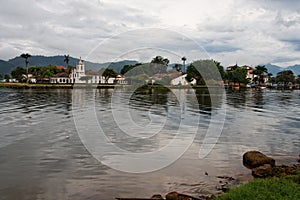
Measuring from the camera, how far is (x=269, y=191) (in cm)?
1084

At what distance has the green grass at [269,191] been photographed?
33.7 ft

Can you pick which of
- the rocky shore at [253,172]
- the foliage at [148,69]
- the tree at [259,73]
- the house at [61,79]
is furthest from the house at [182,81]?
the rocky shore at [253,172]

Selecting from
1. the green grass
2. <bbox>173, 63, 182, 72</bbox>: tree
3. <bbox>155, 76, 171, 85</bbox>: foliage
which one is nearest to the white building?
<bbox>155, 76, 171, 85</bbox>: foliage

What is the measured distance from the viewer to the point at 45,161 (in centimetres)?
1716

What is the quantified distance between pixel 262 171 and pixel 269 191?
14.6ft

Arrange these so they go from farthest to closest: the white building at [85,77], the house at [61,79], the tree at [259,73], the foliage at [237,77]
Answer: the tree at [259,73], the house at [61,79], the foliage at [237,77], the white building at [85,77]

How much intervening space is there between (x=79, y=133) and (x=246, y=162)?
44.2 ft

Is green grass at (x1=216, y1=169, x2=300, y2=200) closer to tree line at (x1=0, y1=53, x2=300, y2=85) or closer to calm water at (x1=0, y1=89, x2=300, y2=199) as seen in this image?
calm water at (x1=0, y1=89, x2=300, y2=199)

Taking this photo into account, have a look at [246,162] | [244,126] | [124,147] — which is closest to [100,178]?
[124,147]

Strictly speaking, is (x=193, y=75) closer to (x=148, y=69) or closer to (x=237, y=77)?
(x=148, y=69)

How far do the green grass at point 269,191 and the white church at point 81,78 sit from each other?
150 metres

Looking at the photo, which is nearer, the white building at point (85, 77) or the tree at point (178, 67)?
the white building at point (85, 77)

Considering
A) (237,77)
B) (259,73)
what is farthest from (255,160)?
(259,73)

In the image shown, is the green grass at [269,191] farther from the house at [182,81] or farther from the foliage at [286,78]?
the foliage at [286,78]
